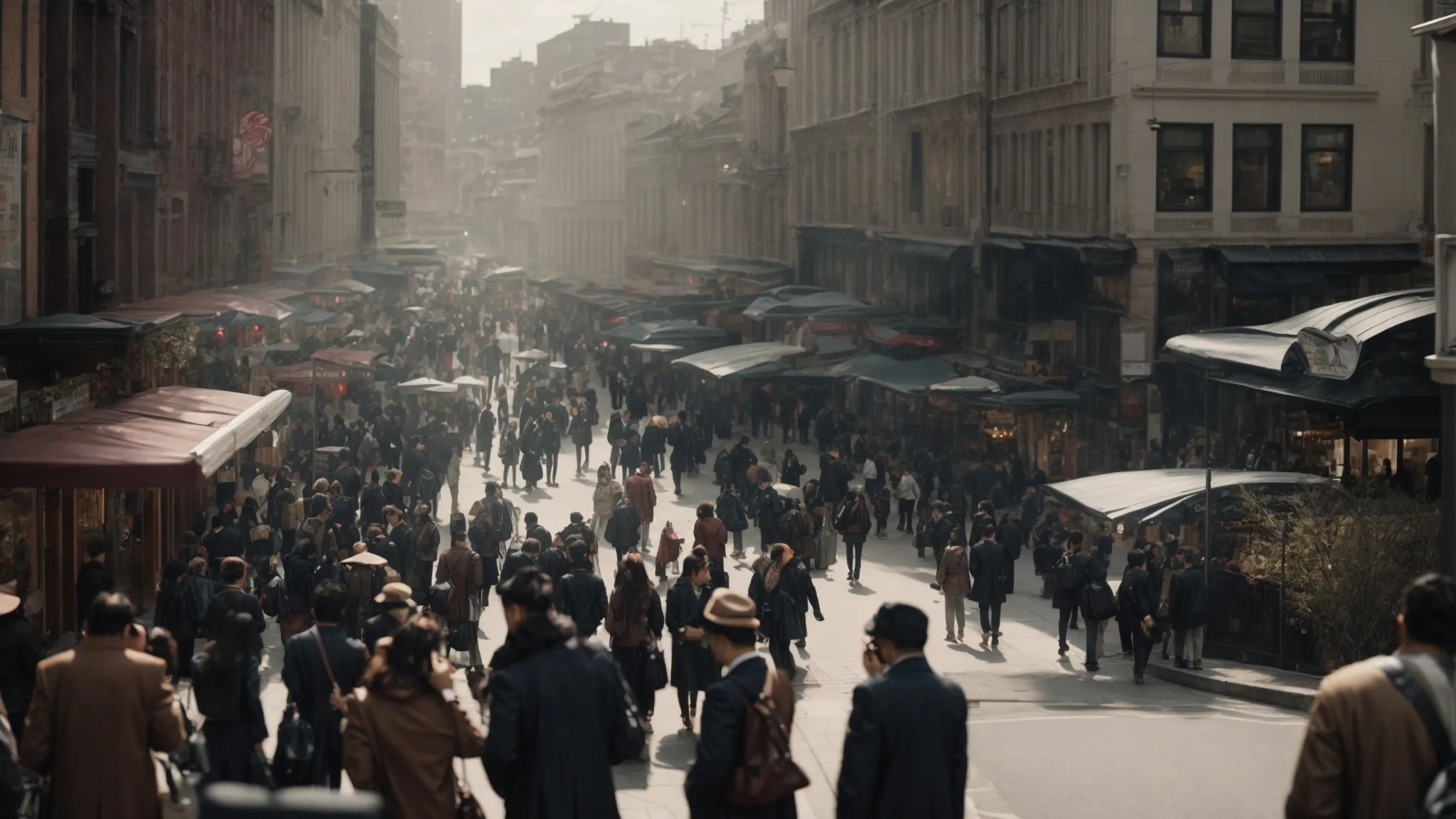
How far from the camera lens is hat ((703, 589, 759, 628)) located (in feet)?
27.6

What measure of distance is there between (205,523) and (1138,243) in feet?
61.1

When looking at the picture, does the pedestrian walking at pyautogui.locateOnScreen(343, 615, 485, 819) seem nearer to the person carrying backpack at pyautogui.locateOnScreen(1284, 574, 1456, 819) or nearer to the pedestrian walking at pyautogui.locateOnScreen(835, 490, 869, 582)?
the person carrying backpack at pyautogui.locateOnScreen(1284, 574, 1456, 819)

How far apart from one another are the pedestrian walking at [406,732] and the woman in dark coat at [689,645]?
26.7 ft

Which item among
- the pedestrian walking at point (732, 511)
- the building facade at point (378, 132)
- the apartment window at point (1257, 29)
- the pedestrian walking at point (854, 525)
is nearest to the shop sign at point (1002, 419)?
the apartment window at point (1257, 29)

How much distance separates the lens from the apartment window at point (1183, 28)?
37000 millimetres

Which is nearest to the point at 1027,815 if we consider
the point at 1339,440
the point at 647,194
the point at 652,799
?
the point at 652,799

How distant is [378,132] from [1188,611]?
91956 millimetres

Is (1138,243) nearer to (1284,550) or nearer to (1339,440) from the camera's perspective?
(1339,440)

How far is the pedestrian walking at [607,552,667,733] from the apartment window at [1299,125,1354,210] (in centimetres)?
2513

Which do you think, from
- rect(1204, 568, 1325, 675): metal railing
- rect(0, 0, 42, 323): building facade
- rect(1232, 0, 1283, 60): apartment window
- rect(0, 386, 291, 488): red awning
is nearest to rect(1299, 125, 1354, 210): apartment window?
rect(1232, 0, 1283, 60): apartment window

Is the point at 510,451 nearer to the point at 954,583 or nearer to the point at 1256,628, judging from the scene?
the point at 954,583

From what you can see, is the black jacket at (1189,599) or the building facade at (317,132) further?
the building facade at (317,132)

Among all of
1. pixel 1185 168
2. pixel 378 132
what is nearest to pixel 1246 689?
pixel 1185 168

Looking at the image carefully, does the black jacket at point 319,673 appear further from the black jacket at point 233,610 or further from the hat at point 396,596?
the hat at point 396,596
